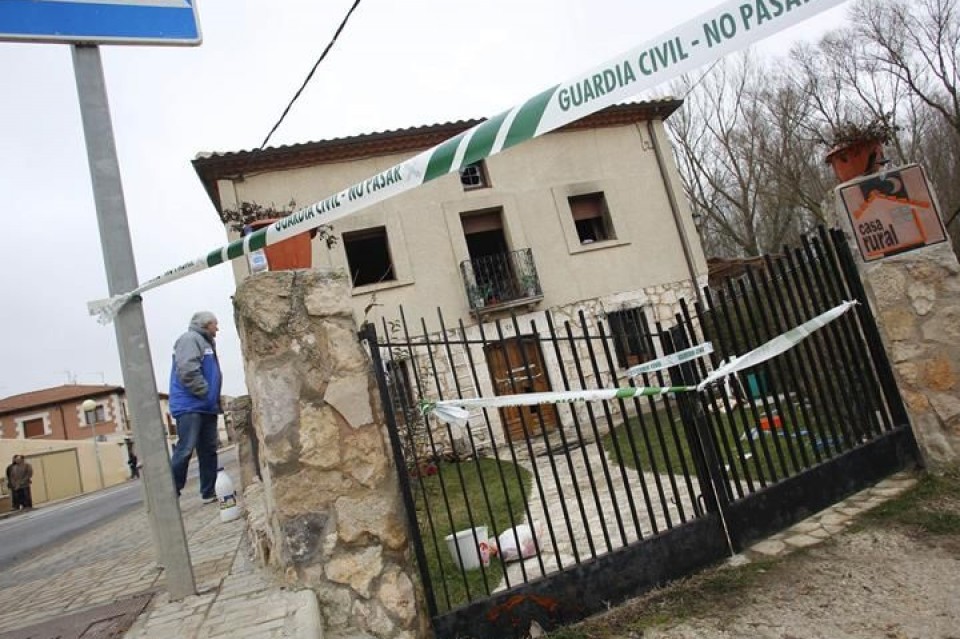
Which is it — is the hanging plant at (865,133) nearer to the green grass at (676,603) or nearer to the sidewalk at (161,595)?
the green grass at (676,603)

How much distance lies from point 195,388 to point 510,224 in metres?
9.79

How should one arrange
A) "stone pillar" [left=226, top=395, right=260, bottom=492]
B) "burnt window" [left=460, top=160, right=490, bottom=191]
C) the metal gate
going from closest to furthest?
the metal gate
"stone pillar" [left=226, top=395, right=260, bottom=492]
"burnt window" [left=460, top=160, right=490, bottom=191]

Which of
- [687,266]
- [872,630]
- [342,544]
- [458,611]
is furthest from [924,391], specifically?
[687,266]

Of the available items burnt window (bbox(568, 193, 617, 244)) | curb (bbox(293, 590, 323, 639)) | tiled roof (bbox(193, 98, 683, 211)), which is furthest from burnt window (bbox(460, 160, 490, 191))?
curb (bbox(293, 590, 323, 639))

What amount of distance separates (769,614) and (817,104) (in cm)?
2026

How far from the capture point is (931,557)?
8.50 feet

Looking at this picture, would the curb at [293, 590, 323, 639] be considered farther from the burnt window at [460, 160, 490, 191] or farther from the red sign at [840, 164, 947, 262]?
the burnt window at [460, 160, 490, 191]

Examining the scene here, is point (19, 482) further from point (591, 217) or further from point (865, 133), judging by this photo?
point (865, 133)

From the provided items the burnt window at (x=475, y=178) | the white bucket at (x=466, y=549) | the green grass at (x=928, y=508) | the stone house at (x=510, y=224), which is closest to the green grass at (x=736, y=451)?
the green grass at (x=928, y=508)

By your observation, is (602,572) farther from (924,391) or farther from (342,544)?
(924,391)

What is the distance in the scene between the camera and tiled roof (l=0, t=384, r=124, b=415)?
4022 cm

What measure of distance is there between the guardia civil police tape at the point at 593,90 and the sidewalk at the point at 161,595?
1.45 m

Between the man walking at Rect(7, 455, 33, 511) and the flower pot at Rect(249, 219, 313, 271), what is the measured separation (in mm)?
23772

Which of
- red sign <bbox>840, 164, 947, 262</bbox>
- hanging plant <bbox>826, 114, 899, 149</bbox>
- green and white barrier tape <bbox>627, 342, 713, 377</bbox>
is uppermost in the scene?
hanging plant <bbox>826, 114, 899, 149</bbox>
